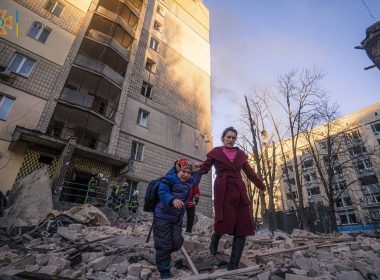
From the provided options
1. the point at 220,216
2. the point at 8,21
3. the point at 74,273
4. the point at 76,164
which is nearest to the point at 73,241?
the point at 74,273

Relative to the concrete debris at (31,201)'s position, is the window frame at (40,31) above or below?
above

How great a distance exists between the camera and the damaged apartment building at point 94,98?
11891 mm

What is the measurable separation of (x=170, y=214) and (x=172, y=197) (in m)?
0.29

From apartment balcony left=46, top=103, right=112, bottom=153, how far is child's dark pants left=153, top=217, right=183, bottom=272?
39.5 feet

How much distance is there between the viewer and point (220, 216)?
10.0ft

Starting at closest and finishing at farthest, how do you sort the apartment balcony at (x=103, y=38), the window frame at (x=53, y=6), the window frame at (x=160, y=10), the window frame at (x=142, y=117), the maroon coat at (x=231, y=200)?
the maroon coat at (x=231, y=200) → the window frame at (x=53, y=6) → the apartment balcony at (x=103, y=38) → the window frame at (x=142, y=117) → the window frame at (x=160, y=10)

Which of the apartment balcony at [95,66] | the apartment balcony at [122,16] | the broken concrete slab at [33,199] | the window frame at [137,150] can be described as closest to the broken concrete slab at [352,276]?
the broken concrete slab at [33,199]

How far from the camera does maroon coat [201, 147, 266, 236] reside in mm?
3023

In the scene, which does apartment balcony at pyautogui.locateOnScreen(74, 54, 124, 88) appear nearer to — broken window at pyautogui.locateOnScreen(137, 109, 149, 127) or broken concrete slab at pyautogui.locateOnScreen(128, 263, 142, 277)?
broken window at pyautogui.locateOnScreen(137, 109, 149, 127)

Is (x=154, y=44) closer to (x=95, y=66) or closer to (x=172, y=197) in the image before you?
(x=95, y=66)

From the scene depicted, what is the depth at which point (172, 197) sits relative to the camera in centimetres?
301

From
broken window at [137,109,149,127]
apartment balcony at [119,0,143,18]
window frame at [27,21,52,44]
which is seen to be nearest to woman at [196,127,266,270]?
broken window at [137,109,149,127]

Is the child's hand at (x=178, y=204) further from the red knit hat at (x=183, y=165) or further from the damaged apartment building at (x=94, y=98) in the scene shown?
the damaged apartment building at (x=94, y=98)

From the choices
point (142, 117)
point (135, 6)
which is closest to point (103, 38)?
point (142, 117)
